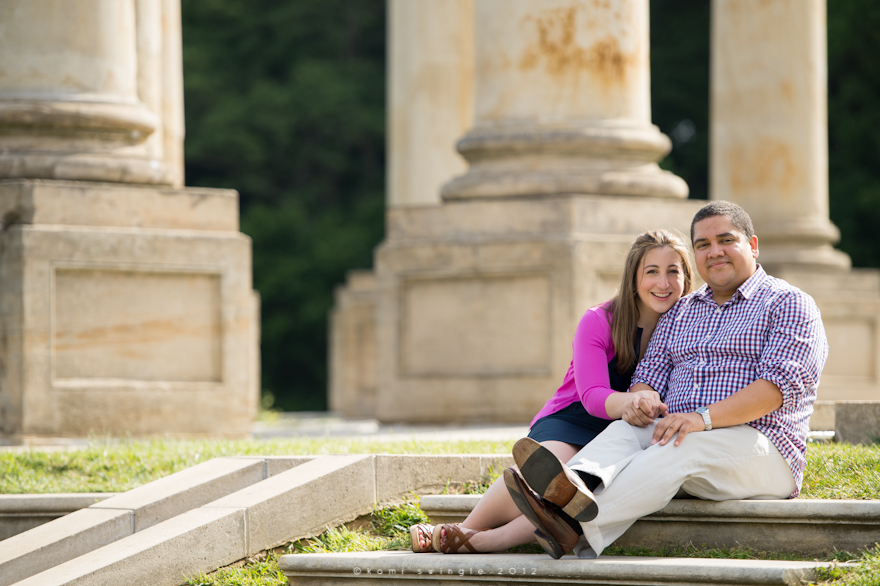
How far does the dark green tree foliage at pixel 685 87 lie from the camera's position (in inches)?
2172

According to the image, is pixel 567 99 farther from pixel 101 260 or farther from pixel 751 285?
pixel 751 285

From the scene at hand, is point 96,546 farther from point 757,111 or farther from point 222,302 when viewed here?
point 757,111

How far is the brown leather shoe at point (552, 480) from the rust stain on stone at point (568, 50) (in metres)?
10.6

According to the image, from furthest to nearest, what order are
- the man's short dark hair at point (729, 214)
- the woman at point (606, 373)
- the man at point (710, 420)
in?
1. the man's short dark hair at point (729, 214)
2. the woman at point (606, 373)
3. the man at point (710, 420)

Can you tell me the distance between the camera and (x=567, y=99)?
18.9m

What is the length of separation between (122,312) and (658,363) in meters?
9.34

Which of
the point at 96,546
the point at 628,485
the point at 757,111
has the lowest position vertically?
the point at 96,546

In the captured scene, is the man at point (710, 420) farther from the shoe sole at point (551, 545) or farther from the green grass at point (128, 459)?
the green grass at point (128, 459)

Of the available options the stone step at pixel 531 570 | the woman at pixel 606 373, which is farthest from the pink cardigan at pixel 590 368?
the stone step at pixel 531 570

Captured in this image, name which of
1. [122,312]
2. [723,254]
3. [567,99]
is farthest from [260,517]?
[567,99]

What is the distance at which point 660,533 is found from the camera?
33.0 ft

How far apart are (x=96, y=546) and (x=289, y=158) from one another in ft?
165

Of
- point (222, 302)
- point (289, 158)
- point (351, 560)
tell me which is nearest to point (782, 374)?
point (351, 560)

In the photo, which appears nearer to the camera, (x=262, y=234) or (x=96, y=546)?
(x=96, y=546)
